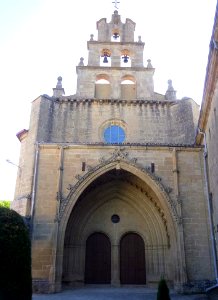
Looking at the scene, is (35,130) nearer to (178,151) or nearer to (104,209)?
(104,209)

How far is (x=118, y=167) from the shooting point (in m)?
13.1

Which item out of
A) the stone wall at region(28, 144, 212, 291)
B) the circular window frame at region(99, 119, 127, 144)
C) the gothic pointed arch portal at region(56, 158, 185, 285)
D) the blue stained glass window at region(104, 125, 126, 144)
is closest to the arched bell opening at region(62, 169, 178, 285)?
the gothic pointed arch portal at region(56, 158, 185, 285)

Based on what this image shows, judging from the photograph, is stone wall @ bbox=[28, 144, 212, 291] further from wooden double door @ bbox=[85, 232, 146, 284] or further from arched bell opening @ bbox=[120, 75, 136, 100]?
arched bell opening @ bbox=[120, 75, 136, 100]

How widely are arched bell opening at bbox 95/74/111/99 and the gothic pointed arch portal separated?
21.2ft

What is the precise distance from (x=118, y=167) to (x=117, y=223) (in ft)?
10.0

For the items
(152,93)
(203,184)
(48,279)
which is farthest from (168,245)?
(152,93)

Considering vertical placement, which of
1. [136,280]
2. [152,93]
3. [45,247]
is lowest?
[136,280]

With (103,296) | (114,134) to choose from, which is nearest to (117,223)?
(103,296)

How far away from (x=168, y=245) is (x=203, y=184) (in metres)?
2.95

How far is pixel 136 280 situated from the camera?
45.2 ft

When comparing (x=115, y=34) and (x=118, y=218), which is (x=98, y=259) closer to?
(x=118, y=218)

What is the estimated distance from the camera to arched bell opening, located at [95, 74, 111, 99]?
19.1m

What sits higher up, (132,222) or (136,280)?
(132,222)

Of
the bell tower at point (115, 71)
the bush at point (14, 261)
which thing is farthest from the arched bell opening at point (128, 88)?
the bush at point (14, 261)
